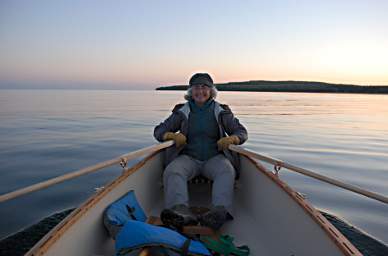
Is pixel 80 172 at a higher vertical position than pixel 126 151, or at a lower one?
higher

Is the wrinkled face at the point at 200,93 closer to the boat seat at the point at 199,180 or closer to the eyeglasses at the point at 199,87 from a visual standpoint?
the eyeglasses at the point at 199,87

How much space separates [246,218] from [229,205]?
0.36 meters

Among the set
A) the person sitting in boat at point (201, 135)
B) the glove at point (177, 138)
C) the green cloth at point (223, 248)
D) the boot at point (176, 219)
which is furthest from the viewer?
the glove at point (177, 138)

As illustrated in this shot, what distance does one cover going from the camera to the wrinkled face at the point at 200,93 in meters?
3.61

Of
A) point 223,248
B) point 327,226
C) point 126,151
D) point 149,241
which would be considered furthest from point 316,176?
point 126,151

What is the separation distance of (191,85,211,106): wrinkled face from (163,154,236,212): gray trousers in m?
0.64

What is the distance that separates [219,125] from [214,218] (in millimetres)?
1165

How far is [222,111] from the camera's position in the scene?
3.68 m

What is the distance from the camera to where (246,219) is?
3.24m

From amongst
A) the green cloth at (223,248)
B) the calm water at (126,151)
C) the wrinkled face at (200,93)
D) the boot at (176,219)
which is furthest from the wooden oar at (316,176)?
the calm water at (126,151)

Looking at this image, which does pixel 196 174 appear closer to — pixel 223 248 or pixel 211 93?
pixel 211 93

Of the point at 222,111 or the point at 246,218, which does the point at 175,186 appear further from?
the point at 222,111

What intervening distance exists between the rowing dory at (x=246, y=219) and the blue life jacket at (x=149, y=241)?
320mm

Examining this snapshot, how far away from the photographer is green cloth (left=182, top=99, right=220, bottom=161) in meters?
3.60
